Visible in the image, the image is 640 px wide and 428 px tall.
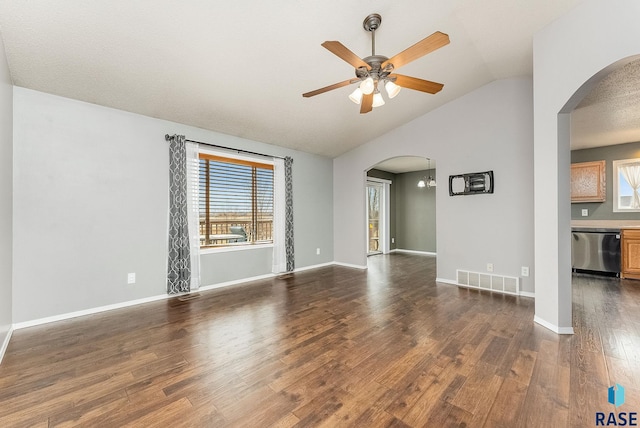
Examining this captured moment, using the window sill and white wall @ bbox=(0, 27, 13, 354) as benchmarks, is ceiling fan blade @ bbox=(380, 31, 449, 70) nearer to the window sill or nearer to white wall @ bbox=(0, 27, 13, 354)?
white wall @ bbox=(0, 27, 13, 354)

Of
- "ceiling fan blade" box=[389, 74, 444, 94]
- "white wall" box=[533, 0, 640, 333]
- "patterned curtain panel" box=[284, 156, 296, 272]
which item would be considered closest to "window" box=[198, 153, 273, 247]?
"patterned curtain panel" box=[284, 156, 296, 272]

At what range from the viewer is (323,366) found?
2105 millimetres

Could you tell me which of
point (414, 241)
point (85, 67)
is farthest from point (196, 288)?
point (414, 241)

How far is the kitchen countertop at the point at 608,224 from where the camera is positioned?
4.61 metres

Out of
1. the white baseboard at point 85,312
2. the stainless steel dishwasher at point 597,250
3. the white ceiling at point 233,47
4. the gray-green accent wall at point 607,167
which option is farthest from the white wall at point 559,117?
the white baseboard at point 85,312

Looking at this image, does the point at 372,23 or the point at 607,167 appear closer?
the point at 372,23

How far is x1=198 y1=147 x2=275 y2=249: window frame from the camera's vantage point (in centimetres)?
433

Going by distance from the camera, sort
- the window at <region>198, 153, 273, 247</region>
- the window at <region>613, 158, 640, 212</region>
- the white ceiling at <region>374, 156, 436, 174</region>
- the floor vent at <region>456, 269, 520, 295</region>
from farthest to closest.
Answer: the white ceiling at <region>374, 156, 436, 174</region>
the window at <region>613, 158, 640, 212</region>
the window at <region>198, 153, 273, 247</region>
the floor vent at <region>456, 269, 520, 295</region>

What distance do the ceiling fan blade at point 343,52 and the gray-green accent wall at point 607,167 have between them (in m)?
5.74

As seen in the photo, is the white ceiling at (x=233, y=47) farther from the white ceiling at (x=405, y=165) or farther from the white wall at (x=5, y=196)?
the white ceiling at (x=405, y=165)

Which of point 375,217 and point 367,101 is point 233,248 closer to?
point 367,101

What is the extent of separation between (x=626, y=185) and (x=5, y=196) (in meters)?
8.93

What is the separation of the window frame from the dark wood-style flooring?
1.09 metres

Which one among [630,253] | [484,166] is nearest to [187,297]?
[484,166]
